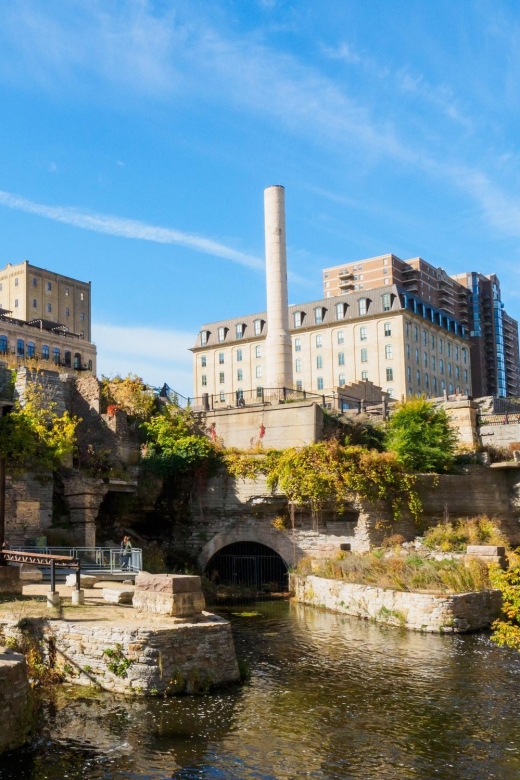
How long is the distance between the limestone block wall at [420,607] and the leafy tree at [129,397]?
1323 cm

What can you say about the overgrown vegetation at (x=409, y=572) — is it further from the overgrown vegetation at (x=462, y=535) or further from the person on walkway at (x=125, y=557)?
the person on walkway at (x=125, y=557)

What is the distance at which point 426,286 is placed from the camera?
105 m

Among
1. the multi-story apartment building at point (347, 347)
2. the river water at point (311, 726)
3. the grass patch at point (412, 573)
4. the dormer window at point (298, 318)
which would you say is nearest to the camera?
the river water at point (311, 726)

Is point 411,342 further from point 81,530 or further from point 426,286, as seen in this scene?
point 81,530

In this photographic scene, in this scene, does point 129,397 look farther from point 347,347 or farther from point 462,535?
point 347,347

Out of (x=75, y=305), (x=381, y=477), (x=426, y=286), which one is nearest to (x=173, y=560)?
(x=381, y=477)

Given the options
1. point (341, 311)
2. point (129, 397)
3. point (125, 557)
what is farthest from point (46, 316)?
point (125, 557)

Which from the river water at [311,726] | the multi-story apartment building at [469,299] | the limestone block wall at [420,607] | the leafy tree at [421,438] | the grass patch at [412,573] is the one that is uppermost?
the multi-story apartment building at [469,299]

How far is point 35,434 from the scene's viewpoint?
27672mm

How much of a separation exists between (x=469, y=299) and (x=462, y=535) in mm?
99641

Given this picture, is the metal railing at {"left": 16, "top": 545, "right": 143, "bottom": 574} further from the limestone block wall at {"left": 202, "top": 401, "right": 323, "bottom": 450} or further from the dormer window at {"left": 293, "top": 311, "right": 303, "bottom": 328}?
the dormer window at {"left": 293, "top": 311, "right": 303, "bottom": 328}

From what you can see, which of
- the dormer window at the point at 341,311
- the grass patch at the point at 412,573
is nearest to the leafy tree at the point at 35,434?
the grass patch at the point at 412,573

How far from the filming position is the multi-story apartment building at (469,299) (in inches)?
4060

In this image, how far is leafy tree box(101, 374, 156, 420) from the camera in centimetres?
3300
